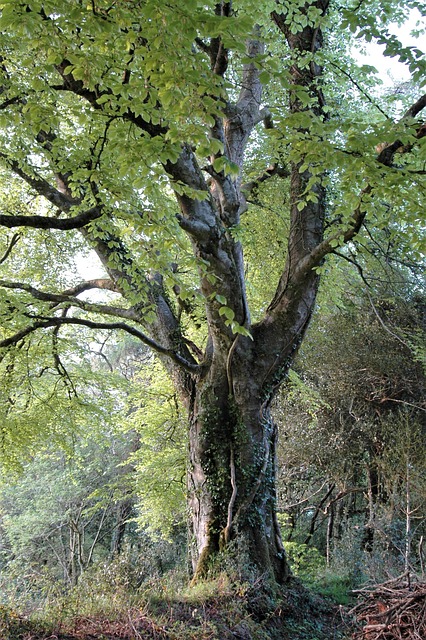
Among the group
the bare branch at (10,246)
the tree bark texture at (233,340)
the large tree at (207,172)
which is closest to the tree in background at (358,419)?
the tree bark texture at (233,340)

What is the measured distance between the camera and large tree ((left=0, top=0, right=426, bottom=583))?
3.23m

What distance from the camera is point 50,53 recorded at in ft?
10.5

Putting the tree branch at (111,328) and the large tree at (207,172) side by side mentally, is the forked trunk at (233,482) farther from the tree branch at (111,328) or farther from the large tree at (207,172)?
the tree branch at (111,328)

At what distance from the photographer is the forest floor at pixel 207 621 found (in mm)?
3281

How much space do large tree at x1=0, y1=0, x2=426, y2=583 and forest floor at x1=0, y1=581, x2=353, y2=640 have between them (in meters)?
0.43

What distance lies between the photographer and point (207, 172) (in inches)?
227

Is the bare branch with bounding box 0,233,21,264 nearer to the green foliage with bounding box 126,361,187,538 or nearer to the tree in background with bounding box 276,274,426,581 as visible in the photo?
the green foliage with bounding box 126,361,187,538

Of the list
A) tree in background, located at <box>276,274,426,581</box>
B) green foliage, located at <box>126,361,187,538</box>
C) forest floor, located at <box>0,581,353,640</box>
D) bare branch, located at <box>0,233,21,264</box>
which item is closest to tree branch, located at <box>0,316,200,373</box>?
bare branch, located at <box>0,233,21,264</box>

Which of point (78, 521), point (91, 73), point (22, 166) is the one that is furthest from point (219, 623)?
point (78, 521)

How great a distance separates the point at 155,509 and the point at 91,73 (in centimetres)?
976

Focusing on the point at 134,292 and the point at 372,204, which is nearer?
the point at 372,204

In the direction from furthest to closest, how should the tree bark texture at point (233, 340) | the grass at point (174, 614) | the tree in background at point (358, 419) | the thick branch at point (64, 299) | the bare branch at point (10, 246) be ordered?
the tree in background at point (358, 419), the bare branch at point (10, 246), the thick branch at point (64, 299), the tree bark texture at point (233, 340), the grass at point (174, 614)

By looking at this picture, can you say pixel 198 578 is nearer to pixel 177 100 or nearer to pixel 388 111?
pixel 177 100

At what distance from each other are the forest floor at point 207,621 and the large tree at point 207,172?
1.40 feet
